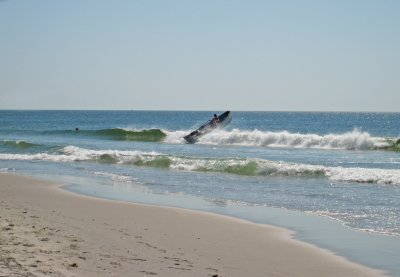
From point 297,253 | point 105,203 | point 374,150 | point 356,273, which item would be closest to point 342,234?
point 297,253

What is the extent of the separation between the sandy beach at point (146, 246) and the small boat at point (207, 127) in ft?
100

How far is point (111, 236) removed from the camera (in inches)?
343

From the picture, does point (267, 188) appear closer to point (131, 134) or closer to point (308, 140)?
point (308, 140)

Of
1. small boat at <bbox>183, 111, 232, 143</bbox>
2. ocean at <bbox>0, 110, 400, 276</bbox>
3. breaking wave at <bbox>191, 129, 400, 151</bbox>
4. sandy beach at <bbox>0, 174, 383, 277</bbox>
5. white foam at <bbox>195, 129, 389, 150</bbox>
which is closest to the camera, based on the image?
sandy beach at <bbox>0, 174, 383, 277</bbox>

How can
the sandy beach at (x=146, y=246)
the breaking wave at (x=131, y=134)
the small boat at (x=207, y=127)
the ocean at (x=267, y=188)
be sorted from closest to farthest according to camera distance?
the sandy beach at (x=146, y=246)
the ocean at (x=267, y=188)
the small boat at (x=207, y=127)
the breaking wave at (x=131, y=134)

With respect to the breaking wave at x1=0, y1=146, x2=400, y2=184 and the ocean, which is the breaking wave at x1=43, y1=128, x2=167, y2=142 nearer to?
the ocean

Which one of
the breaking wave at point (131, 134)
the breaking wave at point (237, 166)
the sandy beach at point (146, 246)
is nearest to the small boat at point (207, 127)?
the breaking wave at point (131, 134)

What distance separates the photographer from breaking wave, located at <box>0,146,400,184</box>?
18.1 metres

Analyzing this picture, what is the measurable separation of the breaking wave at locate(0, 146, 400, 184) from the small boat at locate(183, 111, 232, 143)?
13.2m

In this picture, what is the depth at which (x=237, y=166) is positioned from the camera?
872 inches

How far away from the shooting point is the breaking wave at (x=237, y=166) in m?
18.1

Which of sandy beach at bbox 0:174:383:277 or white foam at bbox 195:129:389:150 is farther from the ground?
white foam at bbox 195:129:389:150

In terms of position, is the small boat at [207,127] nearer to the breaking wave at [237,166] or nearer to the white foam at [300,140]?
the white foam at [300,140]

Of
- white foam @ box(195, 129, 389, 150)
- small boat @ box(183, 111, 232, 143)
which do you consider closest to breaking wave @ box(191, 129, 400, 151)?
white foam @ box(195, 129, 389, 150)
